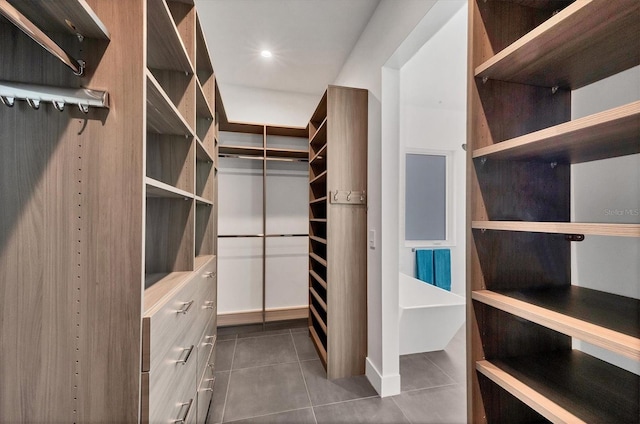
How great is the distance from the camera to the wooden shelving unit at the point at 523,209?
0.78m

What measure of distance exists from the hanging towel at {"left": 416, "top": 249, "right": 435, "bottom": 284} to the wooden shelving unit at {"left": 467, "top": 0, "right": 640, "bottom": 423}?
2.62 meters

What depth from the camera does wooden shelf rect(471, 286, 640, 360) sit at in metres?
0.58

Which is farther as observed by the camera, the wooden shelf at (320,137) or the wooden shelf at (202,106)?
the wooden shelf at (320,137)

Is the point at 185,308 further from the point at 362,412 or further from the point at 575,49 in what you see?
the point at 575,49

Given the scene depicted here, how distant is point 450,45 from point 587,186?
1.92 m

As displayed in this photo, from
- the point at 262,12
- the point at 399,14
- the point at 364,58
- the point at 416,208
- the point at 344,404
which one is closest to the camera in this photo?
the point at 399,14

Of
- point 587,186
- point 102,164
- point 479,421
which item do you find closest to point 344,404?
point 479,421

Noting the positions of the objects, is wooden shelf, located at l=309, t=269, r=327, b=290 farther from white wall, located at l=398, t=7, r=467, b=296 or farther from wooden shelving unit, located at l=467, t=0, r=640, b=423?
wooden shelving unit, located at l=467, t=0, r=640, b=423

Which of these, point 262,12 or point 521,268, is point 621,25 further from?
point 262,12

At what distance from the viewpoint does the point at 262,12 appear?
6.54 feet

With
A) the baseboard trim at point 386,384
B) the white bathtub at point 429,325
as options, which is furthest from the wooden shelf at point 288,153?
the baseboard trim at point 386,384

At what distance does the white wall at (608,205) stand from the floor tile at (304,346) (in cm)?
202

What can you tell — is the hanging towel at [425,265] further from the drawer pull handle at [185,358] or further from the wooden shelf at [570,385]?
the drawer pull handle at [185,358]

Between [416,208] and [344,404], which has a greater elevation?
[416,208]
